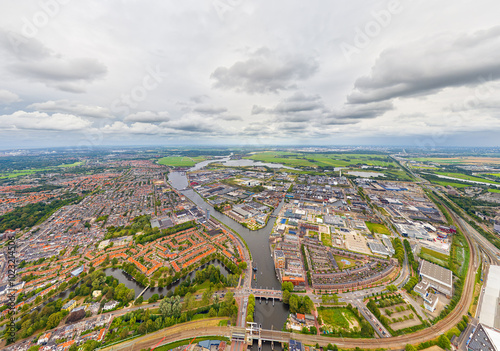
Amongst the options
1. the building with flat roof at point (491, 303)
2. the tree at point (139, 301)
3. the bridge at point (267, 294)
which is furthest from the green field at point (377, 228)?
the tree at point (139, 301)

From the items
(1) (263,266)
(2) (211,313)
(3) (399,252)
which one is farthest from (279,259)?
(3) (399,252)

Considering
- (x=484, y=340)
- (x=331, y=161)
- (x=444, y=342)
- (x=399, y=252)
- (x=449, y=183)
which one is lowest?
(x=444, y=342)

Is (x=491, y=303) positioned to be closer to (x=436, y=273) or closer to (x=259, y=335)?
(x=436, y=273)

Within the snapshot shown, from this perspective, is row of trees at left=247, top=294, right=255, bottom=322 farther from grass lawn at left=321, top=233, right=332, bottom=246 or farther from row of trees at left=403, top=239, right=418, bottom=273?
row of trees at left=403, top=239, right=418, bottom=273

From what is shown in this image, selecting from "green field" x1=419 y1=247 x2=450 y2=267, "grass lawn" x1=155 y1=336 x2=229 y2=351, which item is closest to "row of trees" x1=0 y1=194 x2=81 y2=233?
"grass lawn" x1=155 y1=336 x2=229 y2=351

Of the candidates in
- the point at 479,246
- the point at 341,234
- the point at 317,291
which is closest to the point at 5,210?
the point at 317,291

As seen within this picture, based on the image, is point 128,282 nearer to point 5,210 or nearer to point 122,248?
point 122,248
